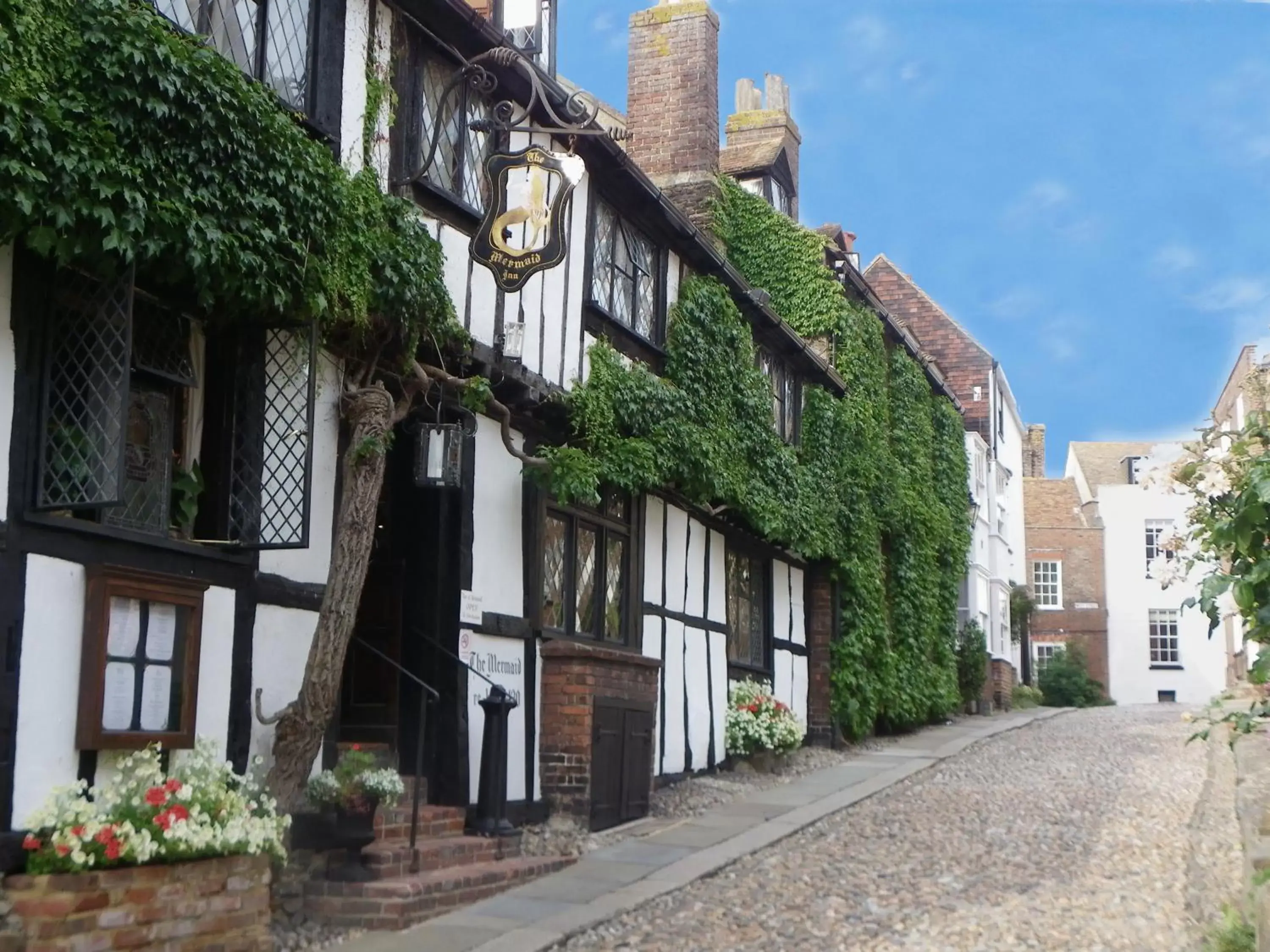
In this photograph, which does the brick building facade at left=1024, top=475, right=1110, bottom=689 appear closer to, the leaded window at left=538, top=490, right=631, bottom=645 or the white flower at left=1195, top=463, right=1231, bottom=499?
the leaded window at left=538, top=490, right=631, bottom=645

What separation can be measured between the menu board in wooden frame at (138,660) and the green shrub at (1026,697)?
2572 cm

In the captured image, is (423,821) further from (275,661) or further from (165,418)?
(165,418)

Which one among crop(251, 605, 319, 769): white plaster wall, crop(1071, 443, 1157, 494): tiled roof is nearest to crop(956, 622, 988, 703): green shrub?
crop(251, 605, 319, 769): white plaster wall

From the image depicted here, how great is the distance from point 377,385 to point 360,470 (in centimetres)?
57

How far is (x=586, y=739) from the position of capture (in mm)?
10836

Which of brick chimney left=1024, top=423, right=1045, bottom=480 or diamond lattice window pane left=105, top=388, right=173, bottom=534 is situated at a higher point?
brick chimney left=1024, top=423, right=1045, bottom=480

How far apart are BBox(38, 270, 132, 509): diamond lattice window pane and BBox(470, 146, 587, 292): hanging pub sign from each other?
10.4 ft

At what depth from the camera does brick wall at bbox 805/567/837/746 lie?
17.8 metres

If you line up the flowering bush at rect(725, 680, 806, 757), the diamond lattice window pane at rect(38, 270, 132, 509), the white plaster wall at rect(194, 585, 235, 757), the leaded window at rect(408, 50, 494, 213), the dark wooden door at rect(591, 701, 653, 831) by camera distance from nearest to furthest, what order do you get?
1. the diamond lattice window pane at rect(38, 270, 132, 509)
2. the white plaster wall at rect(194, 585, 235, 757)
3. the leaded window at rect(408, 50, 494, 213)
4. the dark wooden door at rect(591, 701, 653, 831)
5. the flowering bush at rect(725, 680, 806, 757)

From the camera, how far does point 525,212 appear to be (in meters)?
9.55

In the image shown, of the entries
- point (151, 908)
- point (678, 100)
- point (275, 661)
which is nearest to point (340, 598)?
point (275, 661)

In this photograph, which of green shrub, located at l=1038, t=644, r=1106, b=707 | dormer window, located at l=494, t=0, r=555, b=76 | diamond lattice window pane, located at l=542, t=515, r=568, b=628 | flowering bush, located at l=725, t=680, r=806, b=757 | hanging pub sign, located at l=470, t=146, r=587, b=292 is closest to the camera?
hanging pub sign, located at l=470, t=146, r=587, b=292

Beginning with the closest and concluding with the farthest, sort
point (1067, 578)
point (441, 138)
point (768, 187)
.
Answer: point (441, 138)
point (768, 187)
point (1067, 578)

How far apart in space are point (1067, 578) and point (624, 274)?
107 ft
